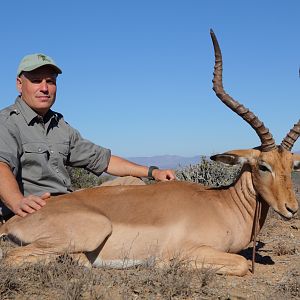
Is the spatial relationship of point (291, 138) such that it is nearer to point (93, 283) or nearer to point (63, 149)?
point (63, 149)

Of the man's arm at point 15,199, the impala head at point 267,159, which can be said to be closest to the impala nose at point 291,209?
the impala head at point 267,159

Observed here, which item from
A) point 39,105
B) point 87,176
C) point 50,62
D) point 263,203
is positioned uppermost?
point 50,62

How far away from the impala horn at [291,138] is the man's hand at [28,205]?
269 centimetres

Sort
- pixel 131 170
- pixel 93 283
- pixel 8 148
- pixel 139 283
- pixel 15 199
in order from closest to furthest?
pixel 93 283 → pixel 139 283 → pixel 15 199 → pixel 8 148 → pixel 131 170

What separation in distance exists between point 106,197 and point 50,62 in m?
1.70

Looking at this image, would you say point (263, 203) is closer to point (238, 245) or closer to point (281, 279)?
point (238, 245)

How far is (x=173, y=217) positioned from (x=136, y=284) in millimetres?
1233

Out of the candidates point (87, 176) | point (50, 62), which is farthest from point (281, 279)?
point (87, 176)

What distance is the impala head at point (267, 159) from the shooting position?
204 inches

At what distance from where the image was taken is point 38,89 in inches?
230

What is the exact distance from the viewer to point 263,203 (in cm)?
566

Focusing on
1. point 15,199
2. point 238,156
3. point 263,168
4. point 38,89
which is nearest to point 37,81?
point 38,89

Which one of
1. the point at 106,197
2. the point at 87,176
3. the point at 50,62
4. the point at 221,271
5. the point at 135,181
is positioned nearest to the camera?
the point at 221,271

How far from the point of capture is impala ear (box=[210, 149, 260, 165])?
5.62 meters
